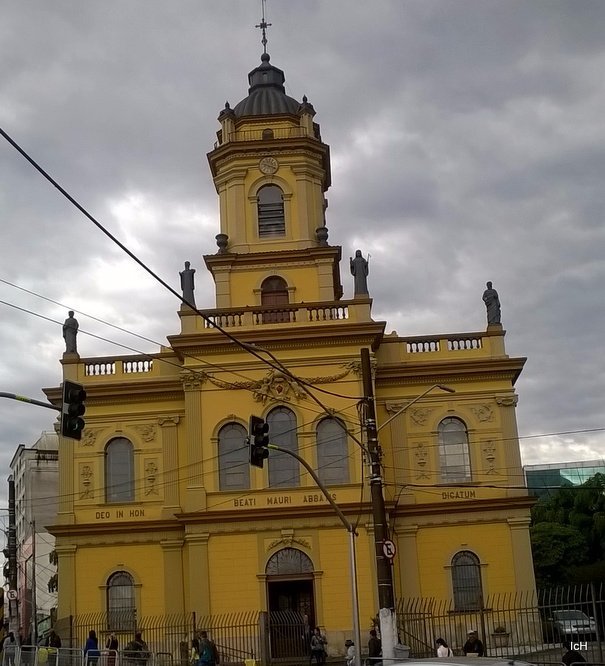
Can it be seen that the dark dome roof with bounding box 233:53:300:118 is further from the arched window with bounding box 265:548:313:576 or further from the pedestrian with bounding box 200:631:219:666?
the pedestrian with bounding box 200:631:219:666

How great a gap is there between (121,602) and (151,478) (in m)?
4.39

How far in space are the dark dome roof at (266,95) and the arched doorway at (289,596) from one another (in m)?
18.4

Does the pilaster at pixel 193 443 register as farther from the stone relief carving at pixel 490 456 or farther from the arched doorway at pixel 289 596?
the stone relief carving at pixel 490 456

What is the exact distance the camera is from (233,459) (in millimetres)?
35000

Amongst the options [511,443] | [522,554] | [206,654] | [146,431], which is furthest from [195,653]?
[511,443]

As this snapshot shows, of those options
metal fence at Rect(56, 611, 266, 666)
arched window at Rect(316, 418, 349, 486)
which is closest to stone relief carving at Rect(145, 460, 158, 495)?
metal fence at Rect(56, 611, 266, 666)

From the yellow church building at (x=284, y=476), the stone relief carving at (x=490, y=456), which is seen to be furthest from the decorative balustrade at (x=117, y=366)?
the stone relief carving at (x=490, y=456)

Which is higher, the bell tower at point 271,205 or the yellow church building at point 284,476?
the bell tower at point 271,205

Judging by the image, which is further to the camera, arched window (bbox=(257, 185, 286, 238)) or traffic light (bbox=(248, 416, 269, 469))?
arched window (bbox=(257, 185, 286, 238))

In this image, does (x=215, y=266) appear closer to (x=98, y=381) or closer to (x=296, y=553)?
(x=98, y=381)

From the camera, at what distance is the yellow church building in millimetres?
33938

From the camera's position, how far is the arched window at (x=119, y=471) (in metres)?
36.5

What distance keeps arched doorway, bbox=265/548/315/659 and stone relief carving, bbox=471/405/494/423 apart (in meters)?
8.02

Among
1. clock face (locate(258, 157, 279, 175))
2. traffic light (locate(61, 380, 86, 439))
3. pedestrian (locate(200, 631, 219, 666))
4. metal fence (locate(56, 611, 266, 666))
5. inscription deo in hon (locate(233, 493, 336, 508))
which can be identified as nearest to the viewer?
traffic light (locate(61, 380, 86, 439))
